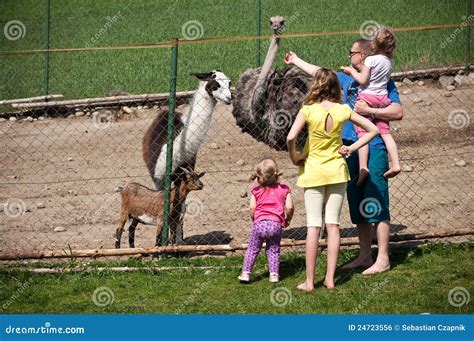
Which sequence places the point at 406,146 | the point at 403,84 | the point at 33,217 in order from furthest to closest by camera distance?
the point at 403,84 < the point at 406,146 < the point at 33,217

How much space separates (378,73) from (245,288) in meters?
2.28

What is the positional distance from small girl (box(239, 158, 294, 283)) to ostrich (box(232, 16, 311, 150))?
1.73m

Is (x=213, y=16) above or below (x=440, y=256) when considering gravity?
above

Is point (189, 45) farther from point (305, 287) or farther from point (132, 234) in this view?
point (305, 287)

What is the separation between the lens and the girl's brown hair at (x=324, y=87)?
856 centimetres

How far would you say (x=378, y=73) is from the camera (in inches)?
354

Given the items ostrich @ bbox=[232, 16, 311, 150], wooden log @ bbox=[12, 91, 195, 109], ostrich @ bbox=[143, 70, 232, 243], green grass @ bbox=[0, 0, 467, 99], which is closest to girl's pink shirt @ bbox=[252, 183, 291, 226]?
ostrich @ bbox=[232, 16, 311, 150]

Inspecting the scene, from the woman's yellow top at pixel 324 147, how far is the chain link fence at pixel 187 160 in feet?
2.37

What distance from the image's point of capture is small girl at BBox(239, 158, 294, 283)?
354 inches

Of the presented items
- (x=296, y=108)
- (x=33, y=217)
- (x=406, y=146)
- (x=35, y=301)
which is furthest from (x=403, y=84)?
(x=35, y=301)

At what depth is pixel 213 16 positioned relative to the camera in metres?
20.1

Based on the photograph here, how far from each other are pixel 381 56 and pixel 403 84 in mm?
7085

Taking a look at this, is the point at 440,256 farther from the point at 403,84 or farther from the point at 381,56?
the point at 403,84

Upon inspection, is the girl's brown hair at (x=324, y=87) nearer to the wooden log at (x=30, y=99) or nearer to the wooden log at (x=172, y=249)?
the wooden log at (x=172, y=249)
